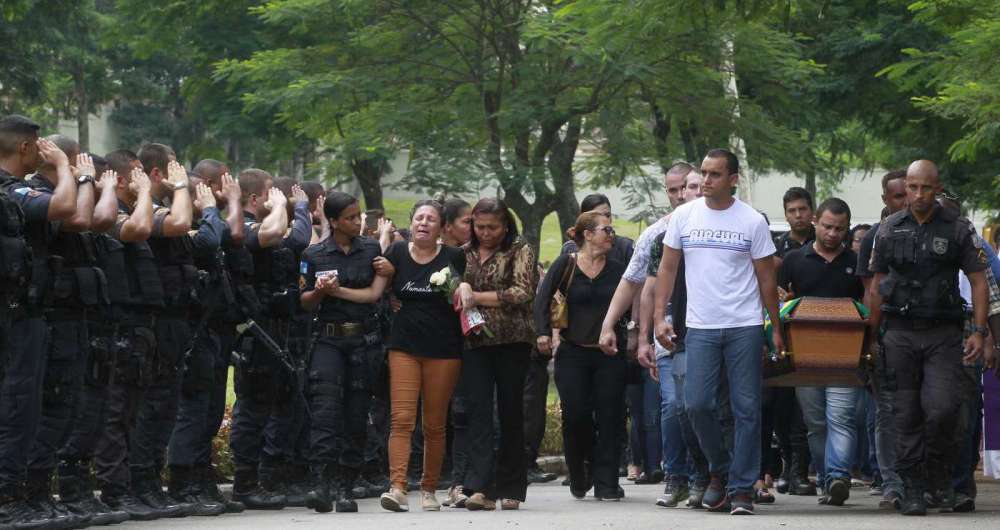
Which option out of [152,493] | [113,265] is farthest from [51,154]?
[152,493]

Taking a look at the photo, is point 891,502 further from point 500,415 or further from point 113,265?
point 113,265

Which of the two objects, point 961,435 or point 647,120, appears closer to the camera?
point 961,435

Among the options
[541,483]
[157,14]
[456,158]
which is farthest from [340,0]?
[541,483]

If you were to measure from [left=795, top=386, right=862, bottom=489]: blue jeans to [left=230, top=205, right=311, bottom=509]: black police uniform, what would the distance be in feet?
11.1

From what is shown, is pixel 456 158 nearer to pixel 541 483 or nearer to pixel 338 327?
pixel 541 483

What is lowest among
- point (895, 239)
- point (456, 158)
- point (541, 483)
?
point (541, 483)

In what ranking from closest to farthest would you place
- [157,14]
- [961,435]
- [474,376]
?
1. [961,435]
2. [474,376]
3. [157,14]

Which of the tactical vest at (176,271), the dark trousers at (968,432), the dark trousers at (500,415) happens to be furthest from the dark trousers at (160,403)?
the dark trousers at (968,432)

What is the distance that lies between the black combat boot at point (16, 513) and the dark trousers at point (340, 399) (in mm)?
2254

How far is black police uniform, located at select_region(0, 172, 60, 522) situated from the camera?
8.52 m

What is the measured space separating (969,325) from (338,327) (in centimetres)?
410

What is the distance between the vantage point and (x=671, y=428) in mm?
11648

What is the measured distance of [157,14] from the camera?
31.6 m

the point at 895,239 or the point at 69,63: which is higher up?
the point at 69,63
